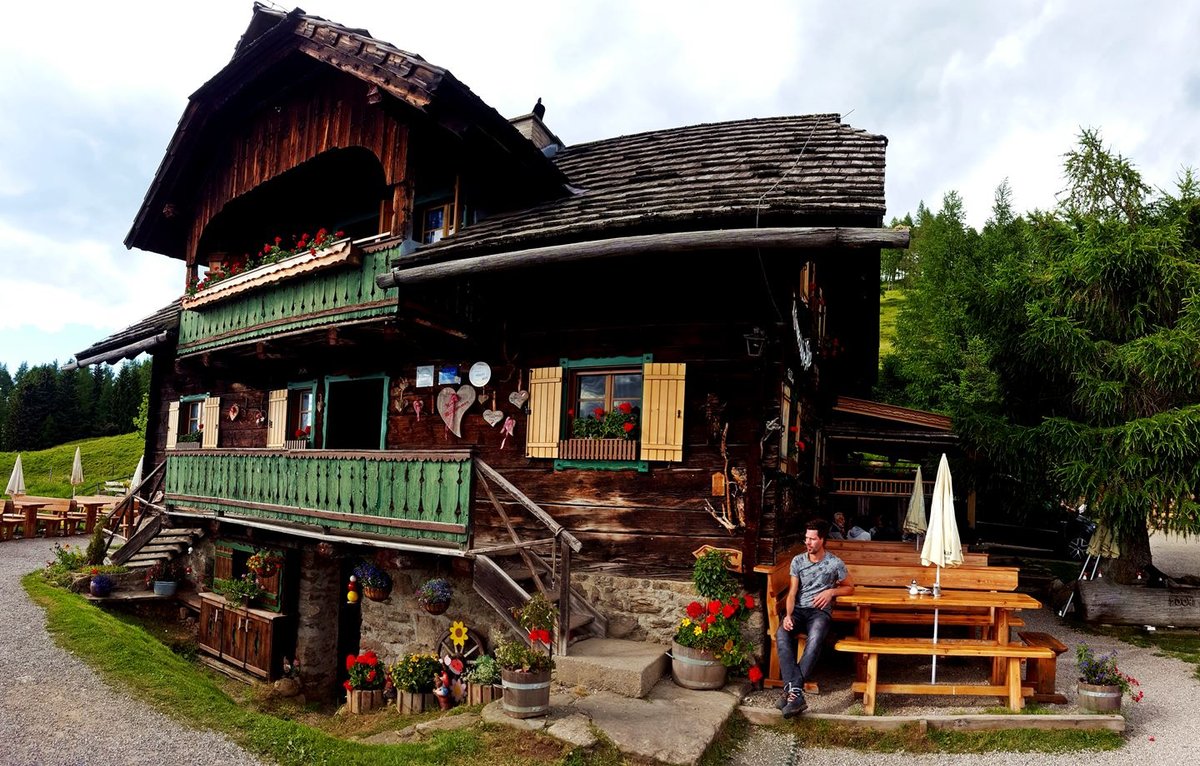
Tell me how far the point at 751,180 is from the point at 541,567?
5479 millimetres

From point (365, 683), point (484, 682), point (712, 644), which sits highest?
point (712, 644)

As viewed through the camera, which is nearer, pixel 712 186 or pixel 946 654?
pixel 946 654

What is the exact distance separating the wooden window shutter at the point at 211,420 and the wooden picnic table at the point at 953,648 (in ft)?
41.8

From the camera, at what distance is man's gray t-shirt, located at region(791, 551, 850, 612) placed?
7211mm

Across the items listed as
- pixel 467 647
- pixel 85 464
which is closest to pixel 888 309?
pixel 85 464

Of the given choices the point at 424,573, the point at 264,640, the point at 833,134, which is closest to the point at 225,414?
the point at 264,640

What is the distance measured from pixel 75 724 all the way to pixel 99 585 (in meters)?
8.03

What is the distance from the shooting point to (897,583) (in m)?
8.24

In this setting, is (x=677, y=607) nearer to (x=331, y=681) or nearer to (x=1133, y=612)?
(x=331, y=681)

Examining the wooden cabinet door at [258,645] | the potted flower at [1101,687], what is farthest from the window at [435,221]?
the potted flower at [1101,687]

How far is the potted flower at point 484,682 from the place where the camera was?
26.5 ft

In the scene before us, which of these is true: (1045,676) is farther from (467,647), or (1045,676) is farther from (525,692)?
(467,647)

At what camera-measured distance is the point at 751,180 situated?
866cm

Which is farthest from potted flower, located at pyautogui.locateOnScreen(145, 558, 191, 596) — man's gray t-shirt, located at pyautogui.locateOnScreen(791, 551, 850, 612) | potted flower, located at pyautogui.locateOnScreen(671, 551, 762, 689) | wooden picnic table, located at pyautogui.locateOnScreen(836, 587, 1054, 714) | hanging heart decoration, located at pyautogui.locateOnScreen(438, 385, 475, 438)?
wooden picnic table, located at pyautogui.locateOnScreen(836, 587, 1054, 714)
